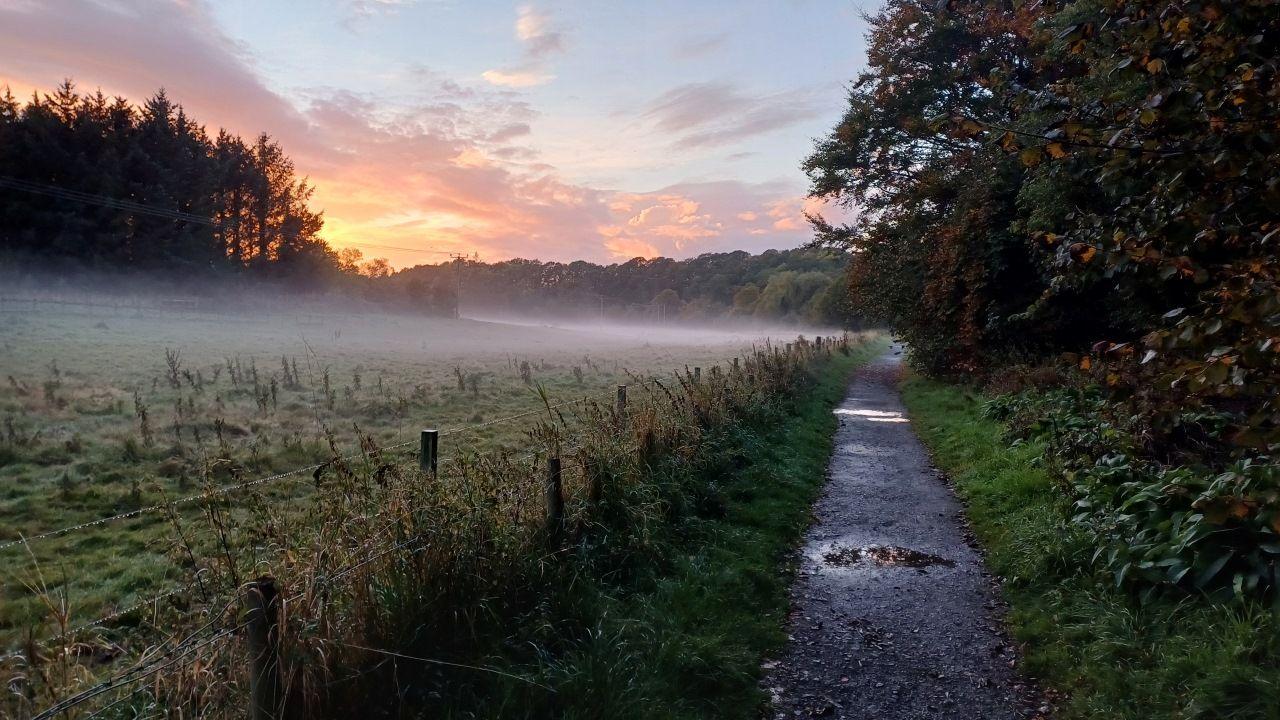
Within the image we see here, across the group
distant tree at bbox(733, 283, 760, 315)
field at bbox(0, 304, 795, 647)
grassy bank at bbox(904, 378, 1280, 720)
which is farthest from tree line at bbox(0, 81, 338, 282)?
distant tree at bbox(733, 283, 760, 315)

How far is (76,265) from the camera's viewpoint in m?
40.0

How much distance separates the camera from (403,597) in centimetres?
422

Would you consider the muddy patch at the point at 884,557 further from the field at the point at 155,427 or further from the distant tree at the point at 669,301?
the distant tree at the point at 669,301

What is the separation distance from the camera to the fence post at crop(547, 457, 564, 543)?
5676 mm

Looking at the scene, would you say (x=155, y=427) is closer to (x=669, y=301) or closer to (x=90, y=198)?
(x=90, y=198)

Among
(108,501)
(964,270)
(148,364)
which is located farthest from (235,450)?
(964,270)

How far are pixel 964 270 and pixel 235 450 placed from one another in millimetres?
17502

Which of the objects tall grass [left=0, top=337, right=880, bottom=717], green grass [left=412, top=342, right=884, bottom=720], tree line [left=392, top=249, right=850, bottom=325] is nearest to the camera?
tall grass [left=0, top=337, right=880, bottom=717]

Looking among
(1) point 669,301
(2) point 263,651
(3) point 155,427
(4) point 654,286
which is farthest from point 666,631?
(4) point 654,286

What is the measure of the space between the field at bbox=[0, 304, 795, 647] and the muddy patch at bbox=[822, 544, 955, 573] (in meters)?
3.55

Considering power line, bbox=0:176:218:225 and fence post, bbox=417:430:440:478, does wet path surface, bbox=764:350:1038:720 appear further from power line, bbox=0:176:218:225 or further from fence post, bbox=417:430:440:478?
power line, bbox=0:176:218:225

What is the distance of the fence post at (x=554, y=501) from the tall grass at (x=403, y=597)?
Answer: 3 centimetres

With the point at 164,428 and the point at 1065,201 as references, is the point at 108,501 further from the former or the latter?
the point at 1065,201

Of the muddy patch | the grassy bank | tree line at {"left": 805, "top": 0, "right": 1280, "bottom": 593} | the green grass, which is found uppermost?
tree line at {"left": 805, "top": 0, "right": 1280, "bottom": 593}
